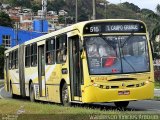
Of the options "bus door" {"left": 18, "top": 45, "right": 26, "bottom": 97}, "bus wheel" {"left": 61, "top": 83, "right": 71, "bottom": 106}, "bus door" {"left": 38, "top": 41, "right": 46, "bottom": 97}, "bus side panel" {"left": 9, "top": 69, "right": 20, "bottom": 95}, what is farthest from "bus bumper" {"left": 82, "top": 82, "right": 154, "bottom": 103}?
"bus side panel" {"left": 9, "top": 69, "right": 20, "bottom": 95}

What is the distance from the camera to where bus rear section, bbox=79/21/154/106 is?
1666cm

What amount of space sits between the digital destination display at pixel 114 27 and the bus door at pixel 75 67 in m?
0.73

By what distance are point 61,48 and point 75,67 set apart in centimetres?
163

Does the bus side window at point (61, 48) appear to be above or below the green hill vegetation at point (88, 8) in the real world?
below

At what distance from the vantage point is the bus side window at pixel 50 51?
2028 centimetres

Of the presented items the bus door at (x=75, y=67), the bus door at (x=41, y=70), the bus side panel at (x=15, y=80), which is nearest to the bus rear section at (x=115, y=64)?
the bus door at (x=75, y=67)

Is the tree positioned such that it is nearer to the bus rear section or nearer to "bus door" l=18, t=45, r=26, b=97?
"bus door" l=18, t=45, r=26, b=97

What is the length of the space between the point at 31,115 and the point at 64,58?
684 cm

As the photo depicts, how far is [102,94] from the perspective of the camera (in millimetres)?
16594

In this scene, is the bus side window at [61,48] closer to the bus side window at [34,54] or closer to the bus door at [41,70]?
the bus door at [41,70]

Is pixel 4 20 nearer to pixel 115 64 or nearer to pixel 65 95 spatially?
pixel 65 95

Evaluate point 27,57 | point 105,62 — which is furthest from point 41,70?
point 105,62

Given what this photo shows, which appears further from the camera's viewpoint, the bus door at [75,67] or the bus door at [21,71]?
the bus door at [21,71]

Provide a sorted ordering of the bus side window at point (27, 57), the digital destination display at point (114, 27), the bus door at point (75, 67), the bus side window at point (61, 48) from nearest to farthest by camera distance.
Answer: the digital destination display at point (114, 27), the bus door at point (75, 67), the bus side window at point (61, 48), the bus side window at point (27, 57)
